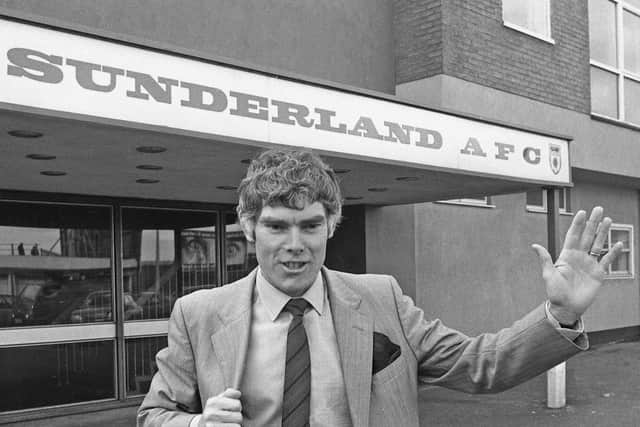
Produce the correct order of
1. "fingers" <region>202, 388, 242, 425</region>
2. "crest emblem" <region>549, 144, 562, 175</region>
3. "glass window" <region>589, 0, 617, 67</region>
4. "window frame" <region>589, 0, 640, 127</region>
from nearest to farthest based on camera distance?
"fingers" <region>202, 388, 242, 425</region>
"crest emblem" <region>549, 144, 562, 175</region>
"glass window" <region>589, 0, 617, 67</region>
"window frame" <region>589, 0, 640, 127</region>

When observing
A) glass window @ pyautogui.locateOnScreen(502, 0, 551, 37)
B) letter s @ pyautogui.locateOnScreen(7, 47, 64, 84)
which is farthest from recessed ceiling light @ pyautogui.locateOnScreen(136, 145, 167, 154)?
glass window @ pyautogui.locateOnScreen(502, 0, 551, 37)

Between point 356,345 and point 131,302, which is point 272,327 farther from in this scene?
point 131,302

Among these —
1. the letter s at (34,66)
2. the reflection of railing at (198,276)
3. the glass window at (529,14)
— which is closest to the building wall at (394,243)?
the reflection of railing at (198,276)

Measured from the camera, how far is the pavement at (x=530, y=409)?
8062 mm

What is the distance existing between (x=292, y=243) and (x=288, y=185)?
0.53ft

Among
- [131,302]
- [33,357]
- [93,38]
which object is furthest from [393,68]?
[93,38]

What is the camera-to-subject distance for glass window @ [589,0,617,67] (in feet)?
47.3

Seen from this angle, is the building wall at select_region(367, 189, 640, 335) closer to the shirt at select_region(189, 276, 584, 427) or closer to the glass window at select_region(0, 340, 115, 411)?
the glass window at select_region(0, 340, 115, 411)

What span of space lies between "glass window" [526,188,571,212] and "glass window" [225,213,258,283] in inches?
208

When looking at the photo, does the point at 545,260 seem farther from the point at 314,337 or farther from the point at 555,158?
the point at 555,158

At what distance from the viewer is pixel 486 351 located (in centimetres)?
227

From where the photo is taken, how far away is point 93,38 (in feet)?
15.4

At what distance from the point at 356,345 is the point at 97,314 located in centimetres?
706

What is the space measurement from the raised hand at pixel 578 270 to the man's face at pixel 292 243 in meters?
0.64
